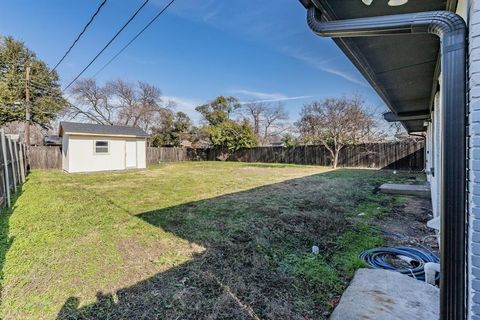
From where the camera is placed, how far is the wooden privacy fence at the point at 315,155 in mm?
13844

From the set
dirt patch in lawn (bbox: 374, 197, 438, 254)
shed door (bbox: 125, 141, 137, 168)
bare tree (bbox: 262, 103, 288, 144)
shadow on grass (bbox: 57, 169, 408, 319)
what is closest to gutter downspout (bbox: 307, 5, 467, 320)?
shadow on grass (bbox: 57, 169, 408, 319)

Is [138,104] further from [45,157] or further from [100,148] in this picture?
[100,148]

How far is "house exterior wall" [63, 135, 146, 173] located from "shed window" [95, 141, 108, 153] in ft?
0.53

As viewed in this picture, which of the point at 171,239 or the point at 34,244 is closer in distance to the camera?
the point at 34,244

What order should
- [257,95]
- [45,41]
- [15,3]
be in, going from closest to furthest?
1. [15,3]
2. [45,41]
3. [257,95]

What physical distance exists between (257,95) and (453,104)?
93.1 ft

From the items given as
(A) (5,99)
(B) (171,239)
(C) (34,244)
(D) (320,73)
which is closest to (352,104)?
(D) (320,73)

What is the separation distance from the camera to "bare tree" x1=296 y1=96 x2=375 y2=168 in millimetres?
15352

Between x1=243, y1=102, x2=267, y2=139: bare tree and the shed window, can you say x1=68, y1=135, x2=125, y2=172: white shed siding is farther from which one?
x1=243, y1=102, x2=267, y2=139: bare tree

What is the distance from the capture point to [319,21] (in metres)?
1.93

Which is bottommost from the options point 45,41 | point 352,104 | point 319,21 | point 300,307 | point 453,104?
point 300,307

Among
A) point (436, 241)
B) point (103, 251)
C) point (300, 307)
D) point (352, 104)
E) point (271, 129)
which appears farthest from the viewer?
point (271, 129)

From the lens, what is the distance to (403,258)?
2975mm

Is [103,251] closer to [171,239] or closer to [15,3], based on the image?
[171,239]
